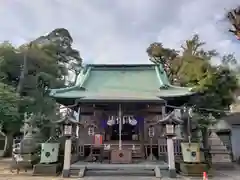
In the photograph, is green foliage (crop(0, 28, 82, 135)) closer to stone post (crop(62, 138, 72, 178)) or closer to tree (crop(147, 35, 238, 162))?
stone post (crop(62, 138, 72, 178))

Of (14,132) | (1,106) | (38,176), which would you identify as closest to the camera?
(38,176)

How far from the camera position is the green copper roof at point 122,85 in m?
14.7

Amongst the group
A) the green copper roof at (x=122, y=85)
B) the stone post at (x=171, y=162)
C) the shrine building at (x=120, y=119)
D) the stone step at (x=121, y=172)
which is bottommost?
the stone step at (x=121, y=172)

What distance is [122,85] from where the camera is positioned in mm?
17531

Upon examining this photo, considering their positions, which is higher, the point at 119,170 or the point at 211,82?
the point at 211,82

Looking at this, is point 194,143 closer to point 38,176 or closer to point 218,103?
point 218,103

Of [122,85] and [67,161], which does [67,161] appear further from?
[122,85]

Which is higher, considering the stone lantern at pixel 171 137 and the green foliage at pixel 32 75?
the green foliage at pixel 32 75

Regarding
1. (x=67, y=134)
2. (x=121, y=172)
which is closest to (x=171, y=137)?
(x=121, y=172)

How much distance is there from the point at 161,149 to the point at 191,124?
7.82 ft

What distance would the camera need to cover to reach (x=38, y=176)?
10766mm

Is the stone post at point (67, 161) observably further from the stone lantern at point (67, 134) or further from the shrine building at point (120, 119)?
the shrine building at point (120, 119)

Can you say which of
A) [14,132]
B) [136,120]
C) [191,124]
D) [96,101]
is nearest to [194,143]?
[191,124]

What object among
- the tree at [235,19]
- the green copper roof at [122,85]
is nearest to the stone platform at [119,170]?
the green copper roof at [122,85]
